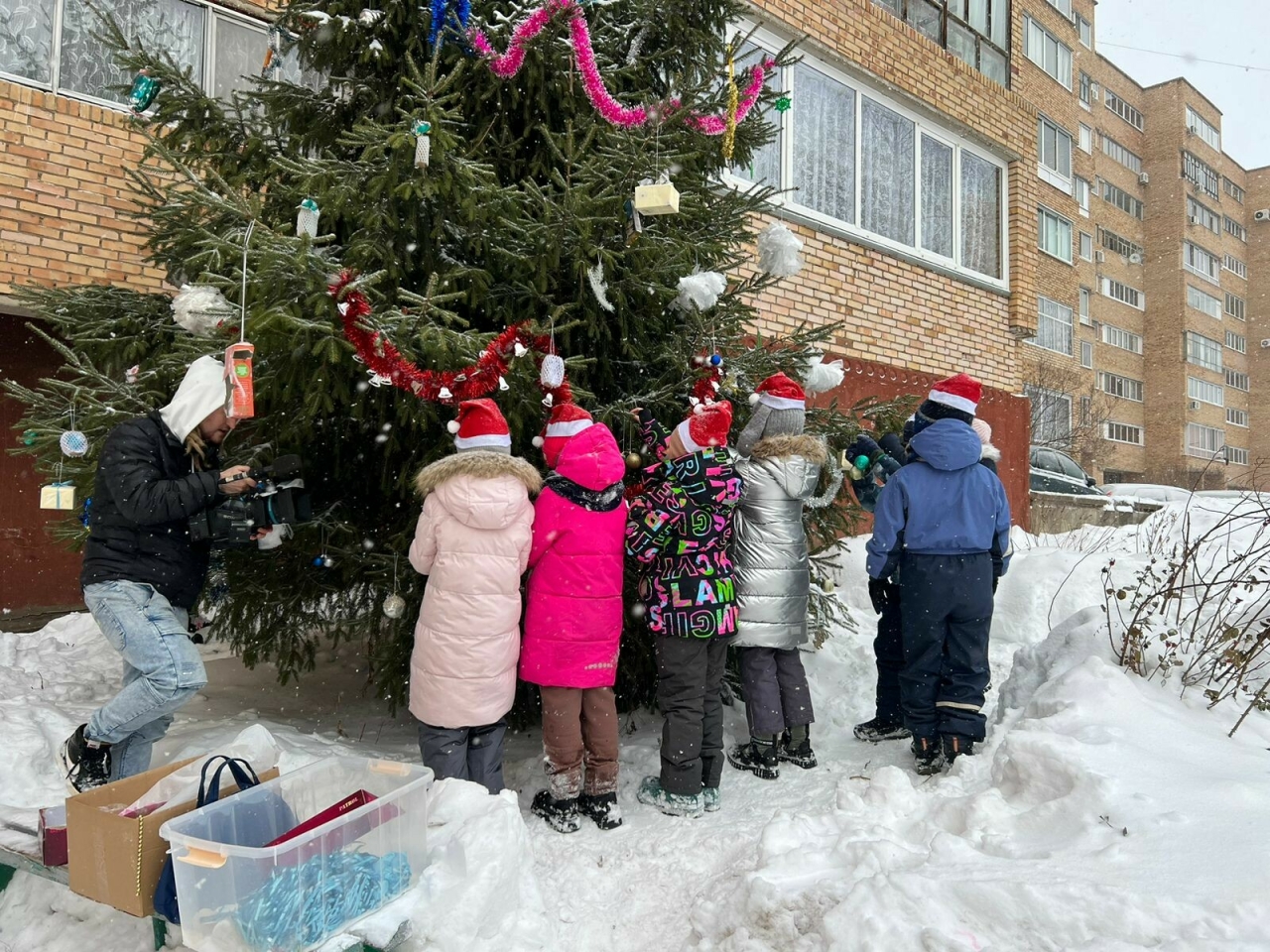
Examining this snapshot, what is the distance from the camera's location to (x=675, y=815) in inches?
157

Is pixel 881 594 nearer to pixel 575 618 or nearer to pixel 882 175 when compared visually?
pixel 575 618

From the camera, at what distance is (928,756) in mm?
4328

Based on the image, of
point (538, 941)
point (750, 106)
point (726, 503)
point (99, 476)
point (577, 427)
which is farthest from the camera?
point (750, 106)

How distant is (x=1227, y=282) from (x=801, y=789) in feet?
184

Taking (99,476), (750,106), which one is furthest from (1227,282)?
(99,476)

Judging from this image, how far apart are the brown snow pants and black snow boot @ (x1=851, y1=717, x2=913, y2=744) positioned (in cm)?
175

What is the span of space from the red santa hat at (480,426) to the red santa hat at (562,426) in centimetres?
22

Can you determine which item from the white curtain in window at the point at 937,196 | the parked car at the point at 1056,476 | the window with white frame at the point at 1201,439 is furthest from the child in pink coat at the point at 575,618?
the window with white frame at the point at 1201,439

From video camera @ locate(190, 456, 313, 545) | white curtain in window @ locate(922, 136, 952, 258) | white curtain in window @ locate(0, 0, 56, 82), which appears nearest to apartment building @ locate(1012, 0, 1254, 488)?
white curtain in window @ locate(922, 136, 952, 258)

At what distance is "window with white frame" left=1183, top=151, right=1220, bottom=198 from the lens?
43531 millimetres

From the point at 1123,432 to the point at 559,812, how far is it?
148 ft

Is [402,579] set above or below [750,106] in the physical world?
below

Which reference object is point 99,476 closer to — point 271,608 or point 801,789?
point 271,608

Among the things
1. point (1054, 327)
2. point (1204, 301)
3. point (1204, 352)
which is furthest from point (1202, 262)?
point (1054, 327)
